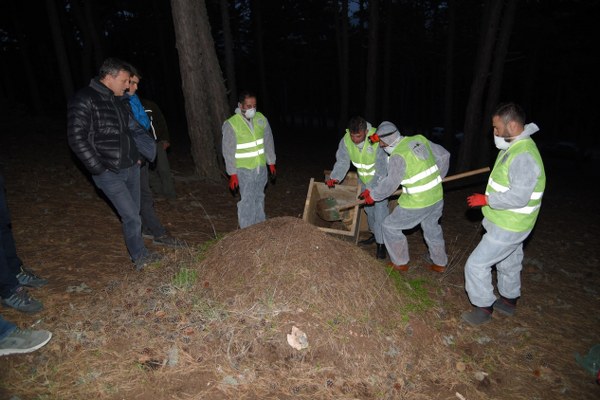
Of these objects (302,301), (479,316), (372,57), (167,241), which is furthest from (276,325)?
(372,57)

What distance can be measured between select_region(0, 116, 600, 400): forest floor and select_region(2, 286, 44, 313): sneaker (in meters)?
0.08

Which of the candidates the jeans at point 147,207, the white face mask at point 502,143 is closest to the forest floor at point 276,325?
the jeans at point 147,207

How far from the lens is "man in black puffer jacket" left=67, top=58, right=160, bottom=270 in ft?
11.9

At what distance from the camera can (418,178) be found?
4477mm

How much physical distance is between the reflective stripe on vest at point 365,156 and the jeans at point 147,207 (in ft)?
9.48

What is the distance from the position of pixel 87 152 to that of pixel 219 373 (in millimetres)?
2525

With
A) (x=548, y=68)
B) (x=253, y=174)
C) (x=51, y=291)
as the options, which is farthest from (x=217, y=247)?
(x=548, y=68)

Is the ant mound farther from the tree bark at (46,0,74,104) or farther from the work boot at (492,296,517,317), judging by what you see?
the tree bark at (46,0,74,104)

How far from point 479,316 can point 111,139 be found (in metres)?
4.51

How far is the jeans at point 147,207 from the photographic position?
4.86m

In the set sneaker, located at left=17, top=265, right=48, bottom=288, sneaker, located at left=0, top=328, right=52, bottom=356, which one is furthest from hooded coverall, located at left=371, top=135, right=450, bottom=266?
sneaker, located at left=17, top=265, right=48, bottom=288

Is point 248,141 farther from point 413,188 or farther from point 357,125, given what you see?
point 413,188

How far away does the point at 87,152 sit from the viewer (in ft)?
11.9

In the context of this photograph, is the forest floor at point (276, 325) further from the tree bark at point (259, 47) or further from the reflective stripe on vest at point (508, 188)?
the tree bark at point (259, 47)
